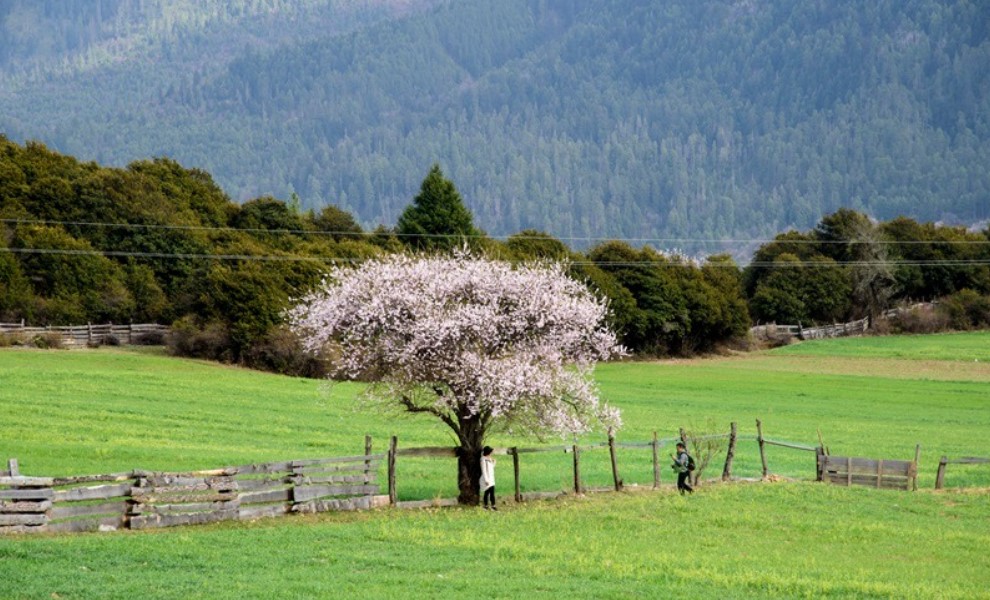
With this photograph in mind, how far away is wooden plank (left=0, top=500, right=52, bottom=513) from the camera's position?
Result: 32.5m

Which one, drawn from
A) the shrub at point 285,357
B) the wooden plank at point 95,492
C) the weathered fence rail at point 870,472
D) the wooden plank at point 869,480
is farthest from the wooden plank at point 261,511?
the shrub at point 285,357

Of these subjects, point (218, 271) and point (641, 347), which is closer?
point (218, 271)

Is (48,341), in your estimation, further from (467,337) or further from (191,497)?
(191,497)

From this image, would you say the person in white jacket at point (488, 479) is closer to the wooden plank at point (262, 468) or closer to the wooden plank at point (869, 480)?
the wooden plank at point (262, 468)

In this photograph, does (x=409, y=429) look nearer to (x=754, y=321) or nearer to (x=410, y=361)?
(x=410, y=361)

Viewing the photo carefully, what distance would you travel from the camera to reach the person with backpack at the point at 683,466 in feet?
148

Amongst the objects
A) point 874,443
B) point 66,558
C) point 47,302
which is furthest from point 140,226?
point 66,558

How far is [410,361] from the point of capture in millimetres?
41438

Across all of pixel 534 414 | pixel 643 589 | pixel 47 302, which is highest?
pixel 47 302

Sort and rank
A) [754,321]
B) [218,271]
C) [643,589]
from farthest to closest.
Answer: [754,321]
[218,271]
[643,589]

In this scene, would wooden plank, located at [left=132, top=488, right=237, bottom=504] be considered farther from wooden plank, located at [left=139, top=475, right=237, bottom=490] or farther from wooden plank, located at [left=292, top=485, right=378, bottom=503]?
wooden plank, located at [left=292, top=485, right=378, bottom=503]

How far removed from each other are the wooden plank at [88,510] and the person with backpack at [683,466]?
17.6 m

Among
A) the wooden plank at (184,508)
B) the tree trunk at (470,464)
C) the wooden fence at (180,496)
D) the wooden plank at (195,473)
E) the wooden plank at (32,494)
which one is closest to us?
the wooden plank at (32,494)

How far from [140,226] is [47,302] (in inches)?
494
